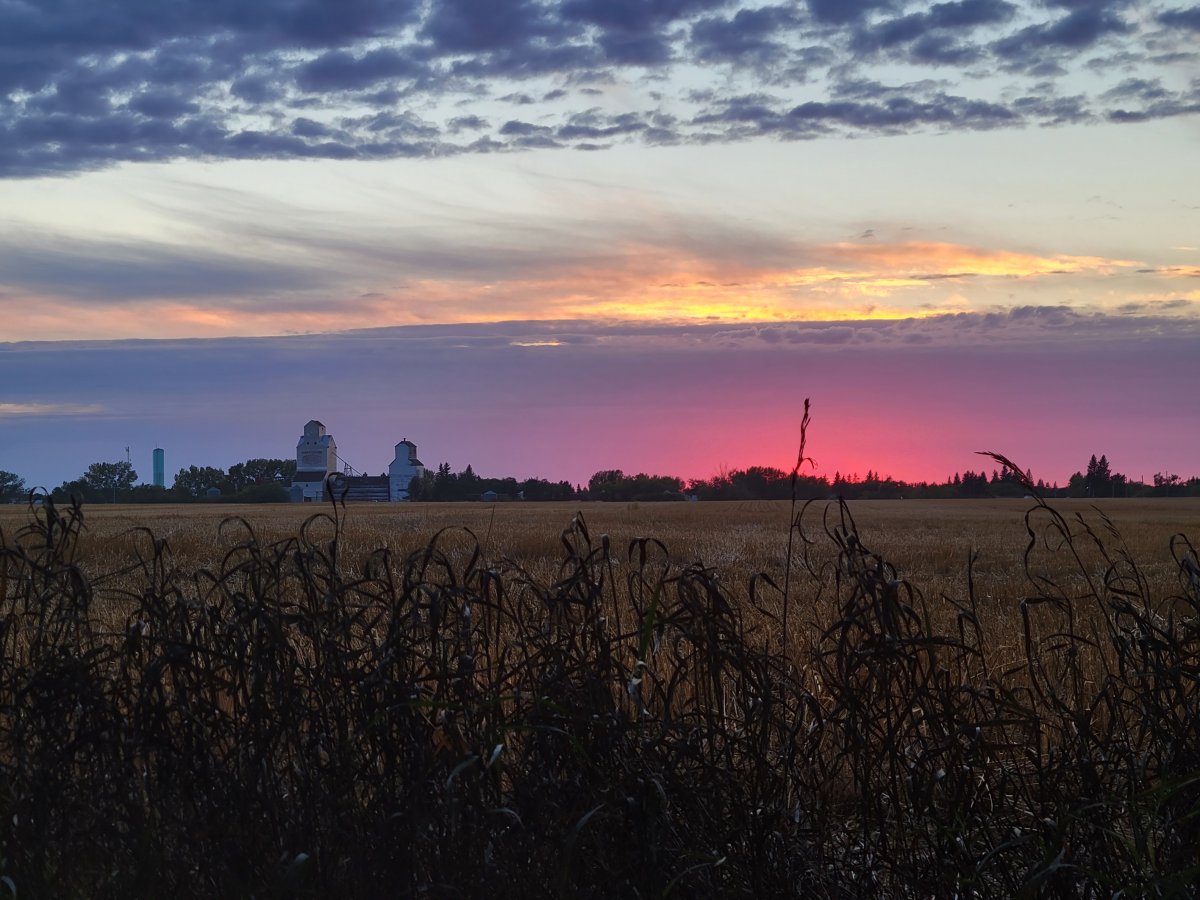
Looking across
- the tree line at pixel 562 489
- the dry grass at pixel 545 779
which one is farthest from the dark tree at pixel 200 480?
the dry grass at pixel 545 779

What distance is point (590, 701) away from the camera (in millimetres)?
3367

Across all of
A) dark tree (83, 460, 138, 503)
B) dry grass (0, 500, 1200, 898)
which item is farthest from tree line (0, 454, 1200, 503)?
dry grass (0, 500, 1200, 898)

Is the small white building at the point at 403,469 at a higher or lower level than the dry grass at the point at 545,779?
higher

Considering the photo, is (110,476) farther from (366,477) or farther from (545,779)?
(545,779)

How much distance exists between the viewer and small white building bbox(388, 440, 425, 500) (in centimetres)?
12738

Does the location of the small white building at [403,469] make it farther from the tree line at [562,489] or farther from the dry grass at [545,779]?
the dry grass at [545,779]

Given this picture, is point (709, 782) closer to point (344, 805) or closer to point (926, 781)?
point (926, 781)

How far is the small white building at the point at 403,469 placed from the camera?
418ft

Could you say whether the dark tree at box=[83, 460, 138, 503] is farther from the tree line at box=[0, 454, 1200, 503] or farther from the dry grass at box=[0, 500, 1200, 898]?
the dry grass at box=[0, 500, 1200, 898]

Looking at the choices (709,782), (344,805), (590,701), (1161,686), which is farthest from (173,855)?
(1161,686)

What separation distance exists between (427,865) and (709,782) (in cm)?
87

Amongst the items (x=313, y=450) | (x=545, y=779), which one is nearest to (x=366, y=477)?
(x=313, y=450)

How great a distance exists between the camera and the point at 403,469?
128 metres

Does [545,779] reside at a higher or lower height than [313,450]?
lower
